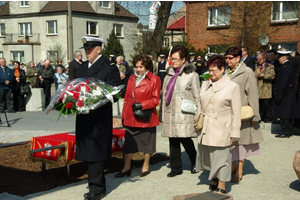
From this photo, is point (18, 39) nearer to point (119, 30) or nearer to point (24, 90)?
point (119, 30)

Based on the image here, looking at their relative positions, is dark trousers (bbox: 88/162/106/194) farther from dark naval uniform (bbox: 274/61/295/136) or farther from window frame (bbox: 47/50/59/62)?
window frame (bbox: 47/50/59/62)

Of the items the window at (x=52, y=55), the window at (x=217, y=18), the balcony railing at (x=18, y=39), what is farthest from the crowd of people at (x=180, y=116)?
the balcony railing at (x=18, y=39)

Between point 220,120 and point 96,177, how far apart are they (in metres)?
1.85

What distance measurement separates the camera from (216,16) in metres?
30.7

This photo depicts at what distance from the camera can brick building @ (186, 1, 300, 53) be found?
25.8 meters

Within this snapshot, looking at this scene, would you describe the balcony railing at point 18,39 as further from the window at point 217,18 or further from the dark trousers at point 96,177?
the dark trousers at point 96,177

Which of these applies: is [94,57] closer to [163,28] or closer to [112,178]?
[112,178]

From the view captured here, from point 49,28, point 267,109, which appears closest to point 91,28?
point 49,28

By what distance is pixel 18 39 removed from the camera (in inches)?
2004

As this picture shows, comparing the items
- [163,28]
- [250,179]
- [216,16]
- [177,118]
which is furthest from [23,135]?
[216,16]

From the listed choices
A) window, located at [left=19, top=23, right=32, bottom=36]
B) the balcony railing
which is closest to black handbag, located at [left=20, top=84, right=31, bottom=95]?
the balcony railing

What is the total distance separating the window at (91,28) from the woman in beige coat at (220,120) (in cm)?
4462

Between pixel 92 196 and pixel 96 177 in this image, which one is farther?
pixel 96 177

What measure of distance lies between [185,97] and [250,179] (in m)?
1.68
